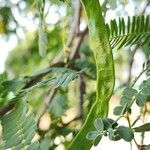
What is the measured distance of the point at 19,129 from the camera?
0.56 m

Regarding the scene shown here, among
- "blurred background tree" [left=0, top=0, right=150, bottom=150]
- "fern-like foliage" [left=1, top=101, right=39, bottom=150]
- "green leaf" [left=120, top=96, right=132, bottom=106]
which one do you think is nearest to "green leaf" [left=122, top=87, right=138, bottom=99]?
"green leaf" [left=120, top=96, right=132, bottom=106]

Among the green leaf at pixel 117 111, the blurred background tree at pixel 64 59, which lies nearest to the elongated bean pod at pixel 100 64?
the green leaf at pixel 117 111

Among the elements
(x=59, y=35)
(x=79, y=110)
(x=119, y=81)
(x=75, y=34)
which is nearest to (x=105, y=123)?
(x=79, y=110)

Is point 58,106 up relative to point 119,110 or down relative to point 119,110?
down

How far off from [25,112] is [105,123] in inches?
5.8

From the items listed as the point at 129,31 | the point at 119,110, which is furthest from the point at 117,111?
the point at 129,31

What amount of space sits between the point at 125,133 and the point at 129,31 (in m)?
0.18

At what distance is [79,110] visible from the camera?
992 millimetres

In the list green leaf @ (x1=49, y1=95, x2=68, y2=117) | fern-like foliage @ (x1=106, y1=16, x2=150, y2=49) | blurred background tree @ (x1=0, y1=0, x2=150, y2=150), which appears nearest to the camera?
fern-like foliage @ (x1=106, y1=16, x2=150, y2=49)

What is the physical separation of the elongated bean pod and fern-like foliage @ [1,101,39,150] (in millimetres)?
75

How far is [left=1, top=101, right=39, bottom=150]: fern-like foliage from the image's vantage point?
54 centimetres

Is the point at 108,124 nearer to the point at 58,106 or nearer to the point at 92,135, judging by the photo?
the point at 92,135

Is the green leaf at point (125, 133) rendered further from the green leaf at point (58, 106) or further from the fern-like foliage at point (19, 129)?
the green leaf at point (58, 106)

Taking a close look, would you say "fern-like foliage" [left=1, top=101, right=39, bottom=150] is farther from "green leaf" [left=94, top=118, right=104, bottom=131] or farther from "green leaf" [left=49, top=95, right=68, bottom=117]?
"green leaf" [left=49, top=95, right=68, bottom=117]
